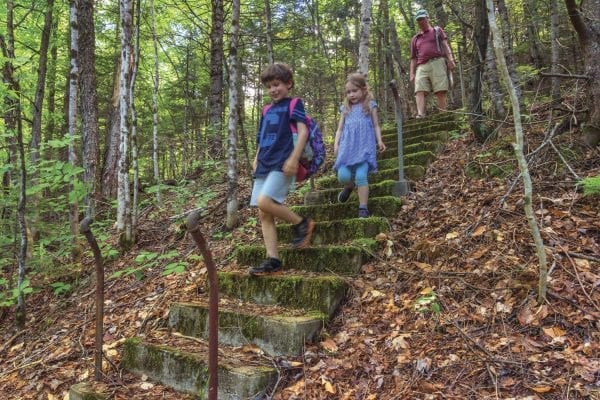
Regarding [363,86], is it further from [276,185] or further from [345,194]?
[276,185]

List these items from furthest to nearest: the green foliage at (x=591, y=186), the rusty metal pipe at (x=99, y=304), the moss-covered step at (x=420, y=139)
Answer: the moss-covered step at (x=420, y=139), the green foliage at (x=591, y=186), the rusty metal pipe at (x=99, y=304)

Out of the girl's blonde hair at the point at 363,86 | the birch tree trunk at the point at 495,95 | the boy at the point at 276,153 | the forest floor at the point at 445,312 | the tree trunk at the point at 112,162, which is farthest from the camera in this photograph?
the tree trunk at the point at 112,162

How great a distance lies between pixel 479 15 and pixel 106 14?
404 inches

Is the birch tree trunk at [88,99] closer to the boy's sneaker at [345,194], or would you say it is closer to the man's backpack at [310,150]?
the boy's sneaker at [345,194]

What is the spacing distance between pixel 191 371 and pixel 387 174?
379 centimetres

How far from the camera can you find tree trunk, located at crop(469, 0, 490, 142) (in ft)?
18.6

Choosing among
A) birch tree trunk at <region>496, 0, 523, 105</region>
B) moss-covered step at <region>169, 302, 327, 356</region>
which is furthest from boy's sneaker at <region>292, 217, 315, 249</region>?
birch tree trunk at <region>496, 0, 523, 105</region>

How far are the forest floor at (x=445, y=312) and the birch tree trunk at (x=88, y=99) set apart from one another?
2.68 metres

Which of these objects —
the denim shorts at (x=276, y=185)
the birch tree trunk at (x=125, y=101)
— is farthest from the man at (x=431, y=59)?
the birch tree trunk at (x=125, y=101)

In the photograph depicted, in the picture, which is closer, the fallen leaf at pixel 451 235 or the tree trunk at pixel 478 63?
the fallen leaf at pixel 451 235

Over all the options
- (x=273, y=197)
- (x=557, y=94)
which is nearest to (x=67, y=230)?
(x=273, y=197)

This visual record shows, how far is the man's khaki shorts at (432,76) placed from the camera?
736cm

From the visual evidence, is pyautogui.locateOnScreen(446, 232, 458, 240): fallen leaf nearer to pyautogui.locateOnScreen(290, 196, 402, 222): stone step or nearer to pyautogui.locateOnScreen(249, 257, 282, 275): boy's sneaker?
pyautogui.locateOnScreen(290, 196, 402, 222): stone step

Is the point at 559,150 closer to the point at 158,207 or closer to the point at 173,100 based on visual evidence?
the point at 158,207
